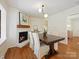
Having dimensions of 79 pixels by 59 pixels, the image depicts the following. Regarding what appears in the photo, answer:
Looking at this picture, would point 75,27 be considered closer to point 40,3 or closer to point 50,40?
point 40,3

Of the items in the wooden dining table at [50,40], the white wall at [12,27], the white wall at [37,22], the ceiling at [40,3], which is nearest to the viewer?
the wooden dining table at [50,40]

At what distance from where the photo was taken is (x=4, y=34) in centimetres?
419

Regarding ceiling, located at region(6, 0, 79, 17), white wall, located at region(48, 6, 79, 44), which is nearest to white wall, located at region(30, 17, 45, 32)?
white wall, located at region(48, 6, 79, 44)

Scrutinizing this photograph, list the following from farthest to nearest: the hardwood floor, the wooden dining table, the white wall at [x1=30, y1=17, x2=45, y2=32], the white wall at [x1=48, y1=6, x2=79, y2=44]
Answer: the white wall at [x1=30, y1=17, x2=45, y2=32] < the white wall at [x1=48, y1=6, x2=79, y2=44] < the hardwood floor < the wooden dining table

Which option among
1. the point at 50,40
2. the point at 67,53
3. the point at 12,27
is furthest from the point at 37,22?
the point at 50,40

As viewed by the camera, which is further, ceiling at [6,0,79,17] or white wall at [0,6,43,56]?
white wall at [0,6,43,56]

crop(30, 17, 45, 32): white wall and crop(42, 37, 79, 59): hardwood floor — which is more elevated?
crop(30, 17, 45, 32): white wall

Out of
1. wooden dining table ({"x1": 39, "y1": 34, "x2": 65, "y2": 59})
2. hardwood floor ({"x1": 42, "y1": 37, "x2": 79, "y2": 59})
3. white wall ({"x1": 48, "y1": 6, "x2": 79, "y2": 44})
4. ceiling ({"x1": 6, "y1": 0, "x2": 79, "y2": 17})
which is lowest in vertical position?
hardwood floor ({"x1": 42, "y1": 37, "x2": 79, "y2": 59})

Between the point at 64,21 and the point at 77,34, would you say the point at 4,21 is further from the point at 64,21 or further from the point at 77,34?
the point at 77,34

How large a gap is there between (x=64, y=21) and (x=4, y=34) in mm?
3587

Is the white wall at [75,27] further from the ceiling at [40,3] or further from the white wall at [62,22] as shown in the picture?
the ceiling at [40,3]

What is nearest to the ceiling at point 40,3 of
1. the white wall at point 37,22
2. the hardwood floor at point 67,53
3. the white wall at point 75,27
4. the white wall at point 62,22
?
the white wall at point 62,22

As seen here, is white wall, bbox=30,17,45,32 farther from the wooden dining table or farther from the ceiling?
the wooden dining table

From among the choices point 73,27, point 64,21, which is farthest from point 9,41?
point 73,27
